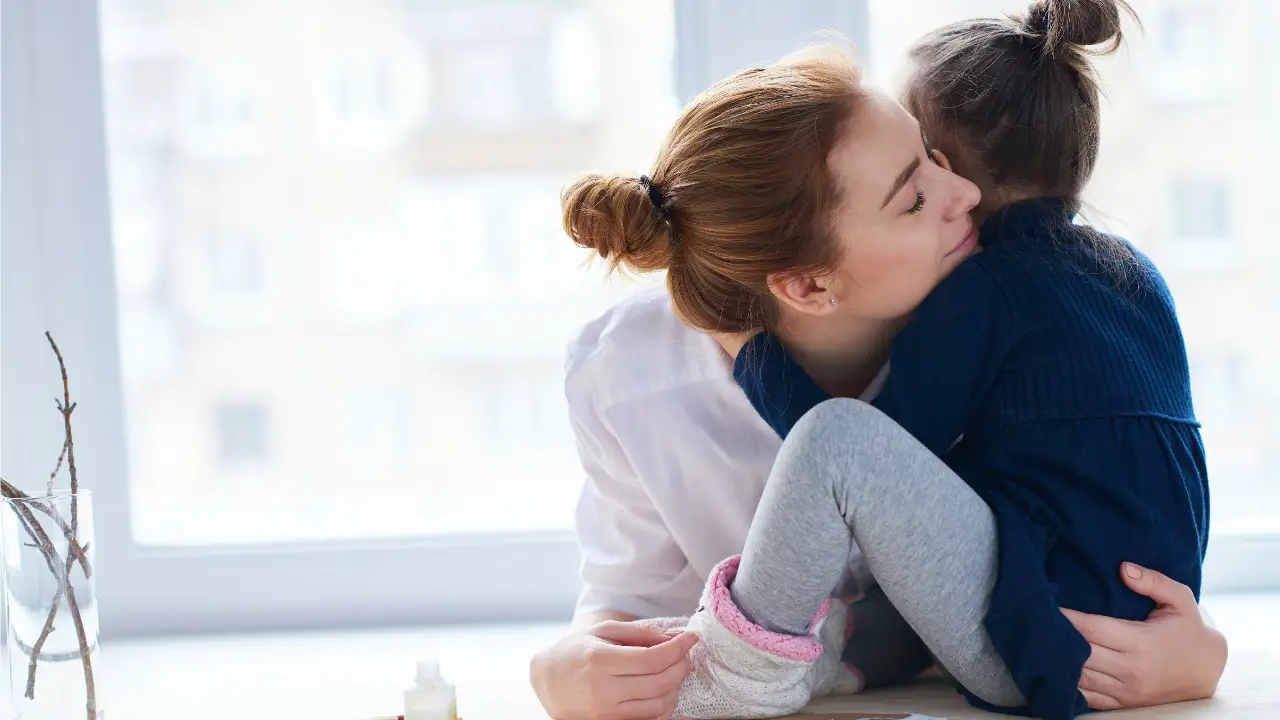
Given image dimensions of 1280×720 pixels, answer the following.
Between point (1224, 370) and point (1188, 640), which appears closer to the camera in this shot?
point (1188, 640)

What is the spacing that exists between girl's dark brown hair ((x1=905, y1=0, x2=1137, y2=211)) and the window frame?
668mm

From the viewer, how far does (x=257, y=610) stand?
1.59 metres

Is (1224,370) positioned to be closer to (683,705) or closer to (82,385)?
(683,705)

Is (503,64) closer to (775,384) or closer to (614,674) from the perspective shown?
(775,384)

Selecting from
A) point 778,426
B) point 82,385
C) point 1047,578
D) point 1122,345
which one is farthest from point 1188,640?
point 82,385

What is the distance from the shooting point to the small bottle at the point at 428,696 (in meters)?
0.95

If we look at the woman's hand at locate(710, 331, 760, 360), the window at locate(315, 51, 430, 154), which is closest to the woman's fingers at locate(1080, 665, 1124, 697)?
the woman's hand at locate(710, 331, 760, 360)

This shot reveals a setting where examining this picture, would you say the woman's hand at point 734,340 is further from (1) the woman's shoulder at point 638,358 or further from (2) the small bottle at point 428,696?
(2) the small bottle at point 428,696

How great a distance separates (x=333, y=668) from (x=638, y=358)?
0.53 m

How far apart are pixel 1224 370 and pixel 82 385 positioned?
1.48 meters

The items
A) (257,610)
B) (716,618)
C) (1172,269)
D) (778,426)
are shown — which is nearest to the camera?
(716,618)

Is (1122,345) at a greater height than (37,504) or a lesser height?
greater

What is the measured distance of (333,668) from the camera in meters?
1.38

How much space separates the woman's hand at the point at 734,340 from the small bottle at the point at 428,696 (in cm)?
43
